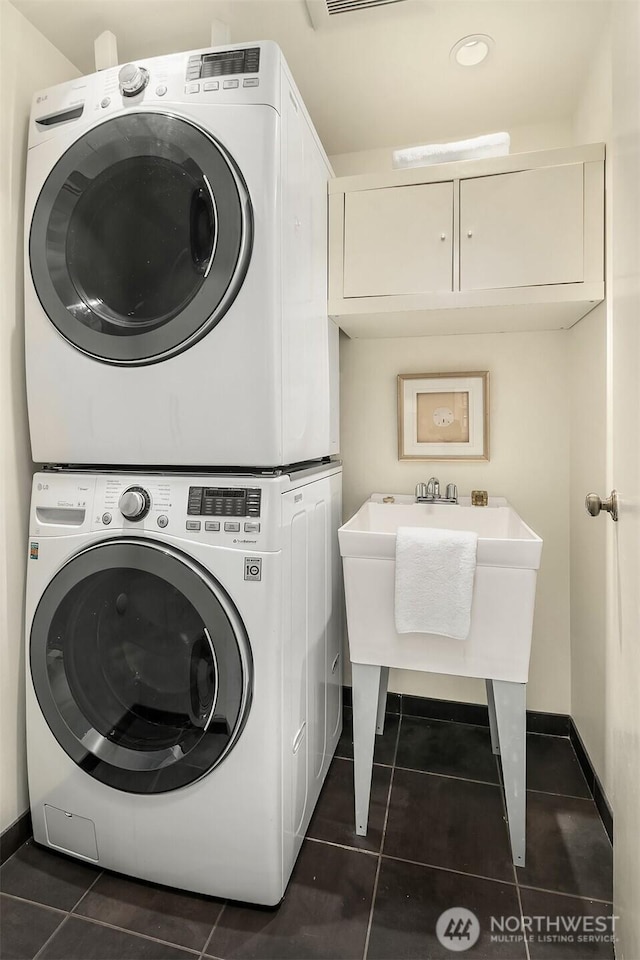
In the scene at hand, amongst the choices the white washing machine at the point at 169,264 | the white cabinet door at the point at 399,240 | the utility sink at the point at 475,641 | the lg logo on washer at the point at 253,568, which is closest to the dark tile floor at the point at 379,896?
the utility sink at the point at 475,641

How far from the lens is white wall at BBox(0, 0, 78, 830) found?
142cm

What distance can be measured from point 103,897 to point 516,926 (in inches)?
40.8

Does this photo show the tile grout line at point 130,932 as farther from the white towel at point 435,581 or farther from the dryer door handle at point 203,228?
the dryer door handle at point 203,228

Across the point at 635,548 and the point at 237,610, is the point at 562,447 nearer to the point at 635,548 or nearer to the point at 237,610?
the point at 635,548

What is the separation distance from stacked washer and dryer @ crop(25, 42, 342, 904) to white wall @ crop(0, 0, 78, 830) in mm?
81

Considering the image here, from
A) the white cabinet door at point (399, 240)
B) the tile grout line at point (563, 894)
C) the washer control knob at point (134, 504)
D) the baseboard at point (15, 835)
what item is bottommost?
the tile grout line at point (563, 894)

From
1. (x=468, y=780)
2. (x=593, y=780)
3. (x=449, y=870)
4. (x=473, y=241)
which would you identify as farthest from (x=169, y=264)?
(x=593, y=780)

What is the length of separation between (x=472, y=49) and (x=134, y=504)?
5.61ft

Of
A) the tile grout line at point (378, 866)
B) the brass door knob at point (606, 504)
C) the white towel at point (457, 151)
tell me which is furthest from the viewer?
the white towel at point (457, 151)

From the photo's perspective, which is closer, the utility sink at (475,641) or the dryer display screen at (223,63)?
the dryer display screen at (223,63)

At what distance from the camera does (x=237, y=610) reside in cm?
122

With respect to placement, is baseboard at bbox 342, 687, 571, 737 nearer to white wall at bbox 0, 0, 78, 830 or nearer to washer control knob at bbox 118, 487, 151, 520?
white wall at bbox 0, 0, 78, 830

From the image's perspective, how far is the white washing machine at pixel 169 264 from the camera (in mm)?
1229

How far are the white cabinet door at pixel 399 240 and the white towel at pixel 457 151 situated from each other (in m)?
0.10
